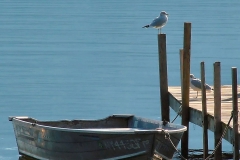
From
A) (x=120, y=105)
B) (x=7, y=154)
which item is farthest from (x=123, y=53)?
(x=7, y=154)

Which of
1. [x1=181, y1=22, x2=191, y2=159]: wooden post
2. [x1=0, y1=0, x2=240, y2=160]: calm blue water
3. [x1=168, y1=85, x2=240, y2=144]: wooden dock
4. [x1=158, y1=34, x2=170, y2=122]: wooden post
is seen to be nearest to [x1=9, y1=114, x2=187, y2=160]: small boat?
[x1=168, y1=85, x2=240, y2=144]: wooden dock

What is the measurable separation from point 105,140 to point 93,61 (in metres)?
21.9

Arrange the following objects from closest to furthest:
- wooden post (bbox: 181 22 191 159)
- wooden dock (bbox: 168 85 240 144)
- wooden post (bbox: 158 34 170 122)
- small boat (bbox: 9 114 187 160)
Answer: wooden dock (bbox: 168 85 240 144), small boat (bbox: 9 114 187 160), wooden post (bbox: 181 22 191 159), wooden post (bbox: 158 34 170 122)

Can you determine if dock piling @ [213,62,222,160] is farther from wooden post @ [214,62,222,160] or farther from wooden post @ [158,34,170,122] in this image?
wooden post @ [158,34,170,122]

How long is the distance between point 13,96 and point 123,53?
1291 cm

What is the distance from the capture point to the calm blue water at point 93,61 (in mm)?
25328

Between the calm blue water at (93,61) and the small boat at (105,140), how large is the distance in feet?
7.22

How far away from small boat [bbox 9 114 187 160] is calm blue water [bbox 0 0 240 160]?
2.20 metres

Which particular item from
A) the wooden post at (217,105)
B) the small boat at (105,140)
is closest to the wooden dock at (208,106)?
the wooden post at (217,105)

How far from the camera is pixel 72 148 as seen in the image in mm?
15711

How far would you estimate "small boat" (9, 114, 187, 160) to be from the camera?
1492 cm

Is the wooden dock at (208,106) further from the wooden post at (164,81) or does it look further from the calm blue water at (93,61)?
the calm blue water at (93,61)

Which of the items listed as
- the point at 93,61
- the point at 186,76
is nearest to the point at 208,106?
the point at 186,76

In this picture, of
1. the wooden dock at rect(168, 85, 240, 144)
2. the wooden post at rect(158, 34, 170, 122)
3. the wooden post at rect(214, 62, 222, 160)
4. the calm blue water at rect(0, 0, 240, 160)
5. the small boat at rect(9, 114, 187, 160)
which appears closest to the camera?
the wooden post at rect(214, 62, 222, 160)
